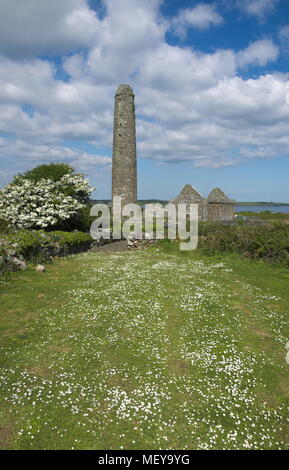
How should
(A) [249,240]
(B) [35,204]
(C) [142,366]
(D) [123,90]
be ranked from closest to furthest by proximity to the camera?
(C) [142,366]
(A) [249,240]
(B) [35,204]
(D) [123,90]

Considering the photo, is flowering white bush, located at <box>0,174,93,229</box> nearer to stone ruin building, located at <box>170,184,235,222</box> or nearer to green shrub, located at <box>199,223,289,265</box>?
green shrub, located at <box>199,223,289,265</box>

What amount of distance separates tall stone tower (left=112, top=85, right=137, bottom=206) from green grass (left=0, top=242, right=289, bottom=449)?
2239cm

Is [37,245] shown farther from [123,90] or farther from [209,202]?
[123,90]

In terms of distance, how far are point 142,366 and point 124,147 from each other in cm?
2949

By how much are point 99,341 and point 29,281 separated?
6.62m

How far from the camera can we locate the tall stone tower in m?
33.0

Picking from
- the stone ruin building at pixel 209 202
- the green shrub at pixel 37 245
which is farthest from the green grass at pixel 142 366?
the stone ruin building at pixel 209 202

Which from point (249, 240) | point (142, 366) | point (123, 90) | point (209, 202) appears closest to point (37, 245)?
point (142, 366)

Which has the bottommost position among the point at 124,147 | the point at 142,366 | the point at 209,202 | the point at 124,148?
the point at 142,366

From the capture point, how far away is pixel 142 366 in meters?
6.63

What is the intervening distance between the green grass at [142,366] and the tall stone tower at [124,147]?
2239 cm

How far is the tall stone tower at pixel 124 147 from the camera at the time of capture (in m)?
33.0
